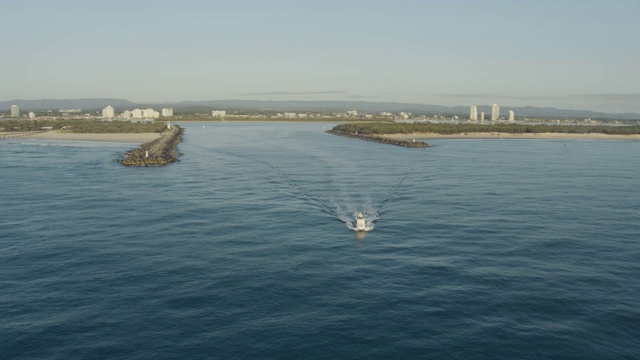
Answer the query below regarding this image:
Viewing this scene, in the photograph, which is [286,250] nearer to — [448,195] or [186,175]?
[448,195]

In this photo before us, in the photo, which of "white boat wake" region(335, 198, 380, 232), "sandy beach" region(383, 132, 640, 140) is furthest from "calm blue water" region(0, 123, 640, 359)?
"sandy beach" region(383, 132, 640, 140)

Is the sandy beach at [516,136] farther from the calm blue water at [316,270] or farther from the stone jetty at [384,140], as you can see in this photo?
the calm blue water at [316,270]

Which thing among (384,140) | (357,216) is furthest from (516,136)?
(357,216)

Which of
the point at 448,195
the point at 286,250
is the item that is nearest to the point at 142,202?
the point at 286,250

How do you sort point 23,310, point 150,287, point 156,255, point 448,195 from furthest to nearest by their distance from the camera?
point 448,195
point 156,255
point 150,287
point 23,310

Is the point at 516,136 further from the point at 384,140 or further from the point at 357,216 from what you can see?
the point at 357,216

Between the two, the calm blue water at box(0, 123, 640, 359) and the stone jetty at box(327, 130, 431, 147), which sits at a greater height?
the stone jetty at box(327, 130, 431, 147)

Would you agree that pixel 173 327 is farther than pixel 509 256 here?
No

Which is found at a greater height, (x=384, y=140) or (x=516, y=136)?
(x=384, y=140)

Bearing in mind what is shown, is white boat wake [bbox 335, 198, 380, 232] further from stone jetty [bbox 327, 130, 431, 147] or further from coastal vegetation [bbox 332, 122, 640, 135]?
coastal vegetation [bbox 332, 122, 640, 135]
